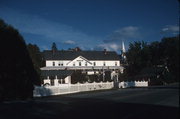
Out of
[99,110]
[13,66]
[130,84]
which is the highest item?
[13,66]

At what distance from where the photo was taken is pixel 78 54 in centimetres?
7394

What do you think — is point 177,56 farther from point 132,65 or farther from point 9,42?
point 132,65

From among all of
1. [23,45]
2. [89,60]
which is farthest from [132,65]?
[23,45]

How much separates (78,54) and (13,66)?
51690 millimetres

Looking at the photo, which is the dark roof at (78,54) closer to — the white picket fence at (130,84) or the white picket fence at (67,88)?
the white picket fence at (130,84)

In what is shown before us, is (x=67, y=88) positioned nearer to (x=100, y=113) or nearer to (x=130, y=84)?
(x=130, y=84)

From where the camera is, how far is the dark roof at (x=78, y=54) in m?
70.7

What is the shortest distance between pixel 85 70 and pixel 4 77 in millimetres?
45256

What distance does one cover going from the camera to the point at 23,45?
2395 cm

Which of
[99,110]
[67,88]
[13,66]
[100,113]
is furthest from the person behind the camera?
[67,88]

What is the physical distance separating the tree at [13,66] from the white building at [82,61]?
1385 inches

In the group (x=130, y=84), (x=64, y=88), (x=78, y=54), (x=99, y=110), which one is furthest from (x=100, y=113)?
(x=78, y=54)

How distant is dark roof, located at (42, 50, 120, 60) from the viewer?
7069 centimetres

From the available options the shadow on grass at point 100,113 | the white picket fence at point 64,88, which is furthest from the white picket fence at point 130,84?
the shadow on grass at point 100,113
